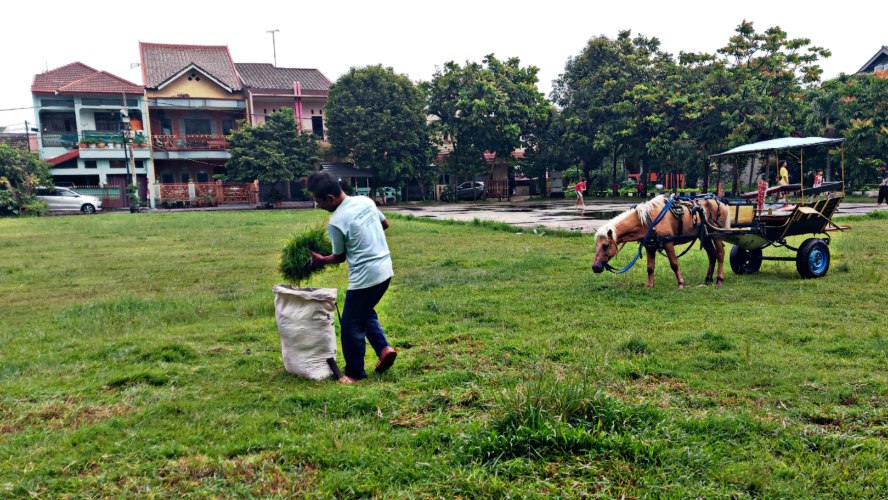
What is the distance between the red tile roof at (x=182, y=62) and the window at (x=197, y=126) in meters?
3.26

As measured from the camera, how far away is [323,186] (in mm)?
4836

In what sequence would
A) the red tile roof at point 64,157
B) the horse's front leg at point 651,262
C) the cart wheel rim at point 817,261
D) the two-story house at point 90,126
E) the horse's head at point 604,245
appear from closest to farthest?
the horse's head at point 604,245, the horse's front leg at point 651,262, the cart wheel rim at point 817,261, the red tile roof at point 64,157, the two-story house at point 90,126

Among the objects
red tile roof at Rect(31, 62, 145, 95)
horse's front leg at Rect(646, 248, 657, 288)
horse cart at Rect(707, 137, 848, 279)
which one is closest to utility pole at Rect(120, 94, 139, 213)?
red tile roof at Rect(31, 62, 145, 95)

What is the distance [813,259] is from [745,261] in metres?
1.07

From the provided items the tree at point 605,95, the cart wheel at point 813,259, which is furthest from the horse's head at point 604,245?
the tree at point 605,95

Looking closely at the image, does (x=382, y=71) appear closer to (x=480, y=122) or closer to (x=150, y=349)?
(x=480, y=122)

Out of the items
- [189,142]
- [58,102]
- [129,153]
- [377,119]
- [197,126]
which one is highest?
[58,102]

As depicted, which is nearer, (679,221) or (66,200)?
(679,221)

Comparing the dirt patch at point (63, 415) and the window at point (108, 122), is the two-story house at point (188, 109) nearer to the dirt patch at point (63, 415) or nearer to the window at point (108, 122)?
the window at point (108, 122)

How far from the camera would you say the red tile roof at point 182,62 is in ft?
137

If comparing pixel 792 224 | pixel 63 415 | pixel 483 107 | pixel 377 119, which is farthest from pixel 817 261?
pixel 377 119

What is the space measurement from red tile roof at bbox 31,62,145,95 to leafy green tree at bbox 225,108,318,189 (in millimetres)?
8718

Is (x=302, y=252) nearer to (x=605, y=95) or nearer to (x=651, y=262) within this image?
(x=651, y=262)

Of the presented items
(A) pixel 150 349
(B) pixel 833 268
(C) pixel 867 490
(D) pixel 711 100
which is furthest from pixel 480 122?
(C) pixel 867 490
